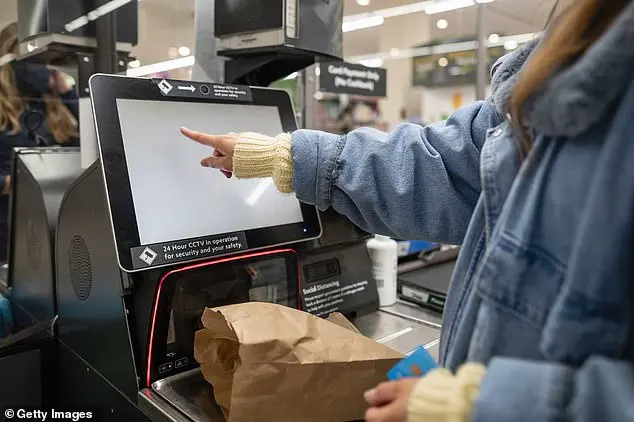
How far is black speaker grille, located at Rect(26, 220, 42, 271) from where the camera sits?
1318 millimetres

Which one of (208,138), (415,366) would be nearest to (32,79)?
(208,138)

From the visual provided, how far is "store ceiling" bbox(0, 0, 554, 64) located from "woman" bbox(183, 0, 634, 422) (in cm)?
25

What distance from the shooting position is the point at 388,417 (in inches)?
23.5

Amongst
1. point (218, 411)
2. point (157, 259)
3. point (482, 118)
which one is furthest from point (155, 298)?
point (482, 118)

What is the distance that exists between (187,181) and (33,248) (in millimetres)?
553

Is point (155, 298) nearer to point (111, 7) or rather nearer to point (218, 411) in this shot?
point (218, 411)

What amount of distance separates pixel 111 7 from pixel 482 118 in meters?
1.23

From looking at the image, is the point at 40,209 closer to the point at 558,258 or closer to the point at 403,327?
the point at 403,327

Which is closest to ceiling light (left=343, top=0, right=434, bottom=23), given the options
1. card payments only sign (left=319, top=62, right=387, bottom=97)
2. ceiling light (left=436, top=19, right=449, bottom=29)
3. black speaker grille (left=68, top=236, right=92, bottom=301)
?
ceiling light (left=436, top=19, right=449, bottom=29)

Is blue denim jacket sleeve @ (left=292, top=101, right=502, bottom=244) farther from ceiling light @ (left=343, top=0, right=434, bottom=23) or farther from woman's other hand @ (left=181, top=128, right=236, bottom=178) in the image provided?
ceiling light @ (left=343, top=0, right=434, bottom=23)

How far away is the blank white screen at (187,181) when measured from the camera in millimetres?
985

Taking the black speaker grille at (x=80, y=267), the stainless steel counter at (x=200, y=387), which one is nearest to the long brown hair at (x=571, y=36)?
the stainless steel counter at (x=200, y=387)

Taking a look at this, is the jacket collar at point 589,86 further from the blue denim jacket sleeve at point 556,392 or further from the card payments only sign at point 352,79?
the card payments only sign at point 352,79

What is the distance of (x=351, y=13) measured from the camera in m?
5.07
